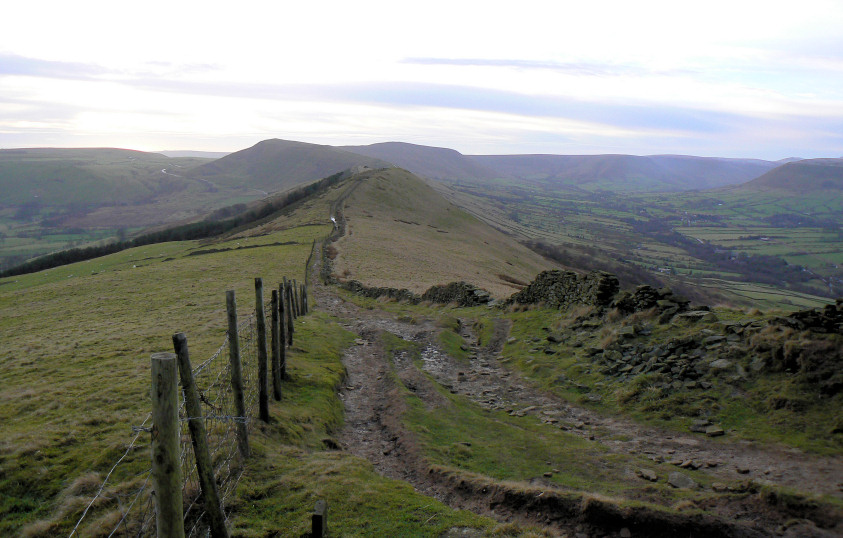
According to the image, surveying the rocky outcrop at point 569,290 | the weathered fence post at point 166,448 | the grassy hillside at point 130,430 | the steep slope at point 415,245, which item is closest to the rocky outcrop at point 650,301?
the rocky outcrop at point 569,290

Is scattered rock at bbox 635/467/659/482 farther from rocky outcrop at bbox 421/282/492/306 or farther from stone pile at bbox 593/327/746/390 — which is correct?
rocky outcrop at bbox 421/282/492/306

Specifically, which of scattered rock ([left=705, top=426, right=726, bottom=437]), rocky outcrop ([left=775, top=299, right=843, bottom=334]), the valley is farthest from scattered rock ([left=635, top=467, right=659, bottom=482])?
rocky outcrop ([left=775, top=299, right=843, bottom=334])

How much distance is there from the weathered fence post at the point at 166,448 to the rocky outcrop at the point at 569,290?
18.8 m

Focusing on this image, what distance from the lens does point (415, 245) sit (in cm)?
6247

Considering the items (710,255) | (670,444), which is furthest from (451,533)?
(710,255)

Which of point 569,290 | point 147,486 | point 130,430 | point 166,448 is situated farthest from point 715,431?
point 130,430

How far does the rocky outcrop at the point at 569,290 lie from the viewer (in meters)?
20.9

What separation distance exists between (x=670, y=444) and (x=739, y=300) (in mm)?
103945

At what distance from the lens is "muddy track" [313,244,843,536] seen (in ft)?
26.5

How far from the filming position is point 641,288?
18984 millimetres

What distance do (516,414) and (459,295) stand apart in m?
18.5

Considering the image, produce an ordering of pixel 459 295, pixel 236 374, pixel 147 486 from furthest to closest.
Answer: pixel 459 295 < pixel 236 374 < pixel 147 486

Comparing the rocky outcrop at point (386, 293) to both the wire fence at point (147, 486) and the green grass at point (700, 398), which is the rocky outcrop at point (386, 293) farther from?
the wire fence at point (147, 486)

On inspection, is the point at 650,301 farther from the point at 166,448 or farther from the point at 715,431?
the point at 166,448
